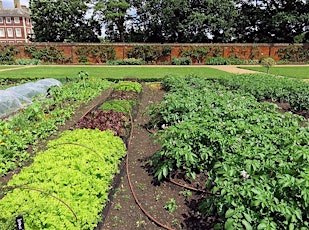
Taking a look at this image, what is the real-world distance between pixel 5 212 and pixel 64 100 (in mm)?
6123

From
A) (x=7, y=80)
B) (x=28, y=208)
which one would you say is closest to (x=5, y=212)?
(x=28, y=208)

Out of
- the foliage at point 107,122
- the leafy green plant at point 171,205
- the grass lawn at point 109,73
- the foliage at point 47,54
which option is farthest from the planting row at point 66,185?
the foliage at point 47,54

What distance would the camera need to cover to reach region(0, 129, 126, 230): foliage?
224 cm

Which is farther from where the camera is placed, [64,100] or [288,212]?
[64,100]

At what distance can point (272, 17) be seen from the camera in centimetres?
2708

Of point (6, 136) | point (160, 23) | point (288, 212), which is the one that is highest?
point (160, 23)

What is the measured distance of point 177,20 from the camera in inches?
1064

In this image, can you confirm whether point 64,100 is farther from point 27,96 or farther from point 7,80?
point 7,80

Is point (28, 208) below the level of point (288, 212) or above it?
below

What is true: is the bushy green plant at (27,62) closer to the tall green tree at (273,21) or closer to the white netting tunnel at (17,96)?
the white netting tunnel at (17,96)

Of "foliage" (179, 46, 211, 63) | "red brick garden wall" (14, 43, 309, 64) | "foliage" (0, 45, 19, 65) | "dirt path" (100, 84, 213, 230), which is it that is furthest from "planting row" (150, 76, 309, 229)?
"foliage" (0, 45, 19, 65)

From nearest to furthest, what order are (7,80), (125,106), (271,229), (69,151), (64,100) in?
(271,229) → (69,151) → (125,106) → (64,100) → (7,80)

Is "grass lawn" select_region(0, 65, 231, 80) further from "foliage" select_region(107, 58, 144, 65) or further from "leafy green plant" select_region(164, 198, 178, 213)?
"leafy green plant" select_region(164, 198, 178, 213)

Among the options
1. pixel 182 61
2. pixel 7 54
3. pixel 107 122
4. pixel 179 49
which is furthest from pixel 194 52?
pixel 107 122
